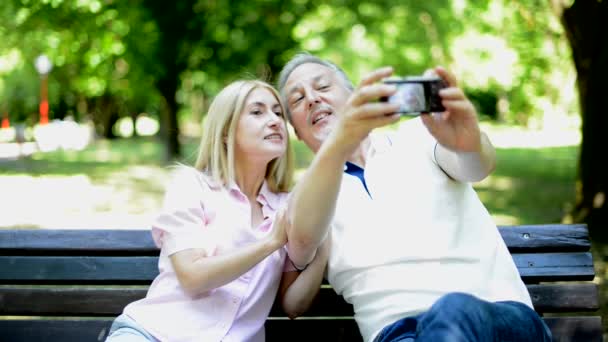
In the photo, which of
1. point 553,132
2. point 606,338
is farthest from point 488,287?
point 553,132

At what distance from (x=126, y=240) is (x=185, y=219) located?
54 cm

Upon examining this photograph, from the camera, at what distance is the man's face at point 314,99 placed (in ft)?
9.95

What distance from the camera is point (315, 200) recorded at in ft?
7.75

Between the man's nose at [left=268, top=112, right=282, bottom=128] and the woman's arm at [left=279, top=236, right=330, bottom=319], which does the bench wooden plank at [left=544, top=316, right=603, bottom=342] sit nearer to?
the woman's arm at [left=279, top=236, right=330, bottom=319]

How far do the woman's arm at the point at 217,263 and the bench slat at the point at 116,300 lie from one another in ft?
1.71

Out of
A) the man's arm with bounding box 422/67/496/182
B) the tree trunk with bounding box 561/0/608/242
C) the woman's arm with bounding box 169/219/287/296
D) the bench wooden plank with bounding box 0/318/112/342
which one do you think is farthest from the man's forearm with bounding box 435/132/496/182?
the tree trunk with bounding box 561/0/608/242

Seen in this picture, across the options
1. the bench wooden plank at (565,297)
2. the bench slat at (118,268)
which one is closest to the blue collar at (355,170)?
the bench slat at (118,268)

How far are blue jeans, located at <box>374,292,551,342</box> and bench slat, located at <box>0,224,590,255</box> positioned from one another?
0.74 metres

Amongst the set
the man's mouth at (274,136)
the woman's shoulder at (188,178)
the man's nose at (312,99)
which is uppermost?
the man's nose at (312,99)

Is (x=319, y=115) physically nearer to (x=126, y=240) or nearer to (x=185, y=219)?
(x=185, y=219)

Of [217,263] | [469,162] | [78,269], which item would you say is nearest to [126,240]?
[78,269]

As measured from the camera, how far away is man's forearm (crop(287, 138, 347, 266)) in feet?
7.39

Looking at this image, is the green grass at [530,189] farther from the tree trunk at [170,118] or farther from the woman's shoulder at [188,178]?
the tree trunk at [170,118]

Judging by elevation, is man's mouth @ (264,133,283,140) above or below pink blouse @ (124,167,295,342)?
above
